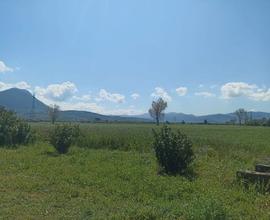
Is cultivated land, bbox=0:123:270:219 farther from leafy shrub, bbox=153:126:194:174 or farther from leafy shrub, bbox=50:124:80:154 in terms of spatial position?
leafy shrub, bbox=50:124:80:154

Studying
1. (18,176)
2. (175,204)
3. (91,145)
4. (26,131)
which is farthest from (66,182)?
(26,131)

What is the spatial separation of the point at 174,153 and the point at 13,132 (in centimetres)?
1610

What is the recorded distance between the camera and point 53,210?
9211 mm

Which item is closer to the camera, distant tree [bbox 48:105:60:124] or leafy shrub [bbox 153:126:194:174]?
leafy shrub [bbox 153:126:194:174]

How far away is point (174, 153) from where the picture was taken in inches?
594

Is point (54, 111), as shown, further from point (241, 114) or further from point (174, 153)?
point (174, 153)

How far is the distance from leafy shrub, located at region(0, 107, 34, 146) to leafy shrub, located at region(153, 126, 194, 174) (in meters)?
15.0

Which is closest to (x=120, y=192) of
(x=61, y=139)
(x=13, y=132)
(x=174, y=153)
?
(x=174, y=153)

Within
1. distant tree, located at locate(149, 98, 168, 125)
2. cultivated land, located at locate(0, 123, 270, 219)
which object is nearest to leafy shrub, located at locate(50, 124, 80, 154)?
cultivated land, located at locate(0, 123, 270, 219)

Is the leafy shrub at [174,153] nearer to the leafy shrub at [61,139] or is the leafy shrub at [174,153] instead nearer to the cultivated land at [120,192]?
the cultivated land at [120,192]

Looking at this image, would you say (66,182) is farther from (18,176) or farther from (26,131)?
(26,131)

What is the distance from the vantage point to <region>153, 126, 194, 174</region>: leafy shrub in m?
15.1

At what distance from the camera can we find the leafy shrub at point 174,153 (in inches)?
593

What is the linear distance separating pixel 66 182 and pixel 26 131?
17223mm
